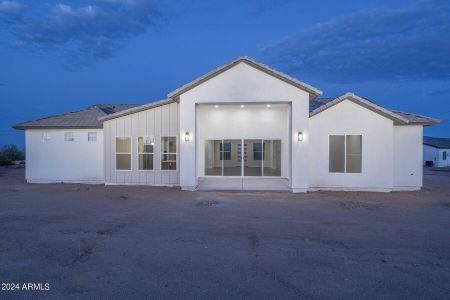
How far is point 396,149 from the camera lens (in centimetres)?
1463

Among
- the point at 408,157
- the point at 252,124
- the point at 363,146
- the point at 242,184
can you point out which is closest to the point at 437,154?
the point at 408,157

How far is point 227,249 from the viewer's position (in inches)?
241

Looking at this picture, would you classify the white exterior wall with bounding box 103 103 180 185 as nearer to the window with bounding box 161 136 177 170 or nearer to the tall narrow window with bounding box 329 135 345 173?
the window with bounding box 161 136 177 170

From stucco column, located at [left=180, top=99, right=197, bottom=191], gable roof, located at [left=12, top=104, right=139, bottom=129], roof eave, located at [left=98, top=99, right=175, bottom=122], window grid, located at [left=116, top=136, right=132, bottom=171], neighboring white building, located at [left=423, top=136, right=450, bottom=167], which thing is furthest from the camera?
neighboring white building, located at [left=423, top=136, right=450, bottom=167]

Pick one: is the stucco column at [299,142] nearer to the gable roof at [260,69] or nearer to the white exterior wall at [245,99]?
the white exterior wall at [245,99]

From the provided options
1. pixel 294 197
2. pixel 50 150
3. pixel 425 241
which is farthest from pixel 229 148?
pixel 425 241

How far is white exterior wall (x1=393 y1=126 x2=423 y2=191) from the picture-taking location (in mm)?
14516

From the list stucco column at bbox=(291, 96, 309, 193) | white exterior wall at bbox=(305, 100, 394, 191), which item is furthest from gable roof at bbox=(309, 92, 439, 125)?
stucco column at bbox=(291, 96, 309, 193)

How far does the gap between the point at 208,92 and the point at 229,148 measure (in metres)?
8.80

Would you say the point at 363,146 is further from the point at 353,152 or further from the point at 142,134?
the point at 142,134

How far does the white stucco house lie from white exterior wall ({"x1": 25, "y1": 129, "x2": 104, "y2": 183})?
0.19ft

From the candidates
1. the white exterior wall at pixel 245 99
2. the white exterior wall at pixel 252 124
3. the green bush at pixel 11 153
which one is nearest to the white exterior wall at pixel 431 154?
the white exterior wall at pixel 252 124

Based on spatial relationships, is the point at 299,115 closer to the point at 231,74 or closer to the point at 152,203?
the point at 231,74

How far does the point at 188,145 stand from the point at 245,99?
135 inches
